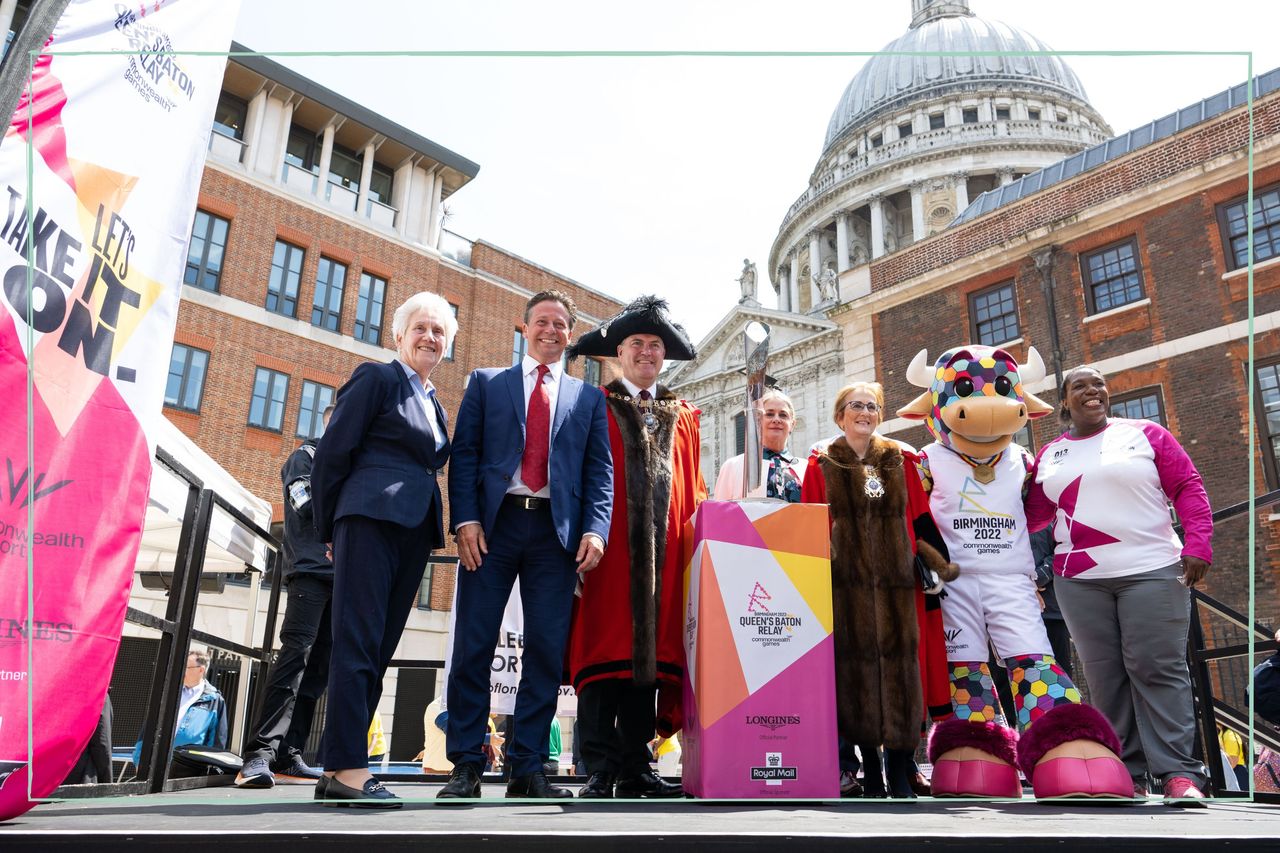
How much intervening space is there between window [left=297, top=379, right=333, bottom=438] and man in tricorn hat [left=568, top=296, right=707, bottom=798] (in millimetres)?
17991

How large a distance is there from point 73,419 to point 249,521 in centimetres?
225

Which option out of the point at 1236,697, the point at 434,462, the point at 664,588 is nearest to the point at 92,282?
the point at 434,462

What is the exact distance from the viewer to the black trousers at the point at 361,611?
2969 mm

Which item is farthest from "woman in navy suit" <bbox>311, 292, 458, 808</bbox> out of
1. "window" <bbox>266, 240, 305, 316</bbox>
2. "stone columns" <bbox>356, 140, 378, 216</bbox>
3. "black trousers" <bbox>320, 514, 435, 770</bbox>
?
"stone columns" <bbox>356, 140, 378, 216</bbox>

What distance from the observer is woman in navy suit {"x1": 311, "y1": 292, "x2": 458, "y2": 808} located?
2.99m

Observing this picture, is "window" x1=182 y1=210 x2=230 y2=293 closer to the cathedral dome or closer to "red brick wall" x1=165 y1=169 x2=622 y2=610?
"red brick wall" x1=165 y1=169 x2=622 y2=610

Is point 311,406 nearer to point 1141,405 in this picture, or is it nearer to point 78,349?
point 1141,405

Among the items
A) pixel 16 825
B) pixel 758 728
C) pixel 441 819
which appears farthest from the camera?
pixel 758 728

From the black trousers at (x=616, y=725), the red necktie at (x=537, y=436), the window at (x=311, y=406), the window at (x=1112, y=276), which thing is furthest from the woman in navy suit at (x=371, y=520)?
the window at (x=311, y=406)

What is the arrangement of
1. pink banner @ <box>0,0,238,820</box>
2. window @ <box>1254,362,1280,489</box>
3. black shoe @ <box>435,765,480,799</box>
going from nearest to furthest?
1. pink banner @ <box>0,0,238,820</box>
2. black shoe @ <box>435,765,480,799</box>
3. window @ <box>1254,362,1280,489</box>

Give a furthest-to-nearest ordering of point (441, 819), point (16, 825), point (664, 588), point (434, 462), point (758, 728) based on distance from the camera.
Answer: point (664, 588) → point (434, 462) → point (758, 728) → point (441, 819) → point (16, 825)

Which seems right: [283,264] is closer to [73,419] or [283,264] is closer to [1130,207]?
[1130,207]

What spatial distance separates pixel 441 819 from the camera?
222cm

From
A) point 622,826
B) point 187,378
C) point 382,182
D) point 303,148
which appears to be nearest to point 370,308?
point 382,182
